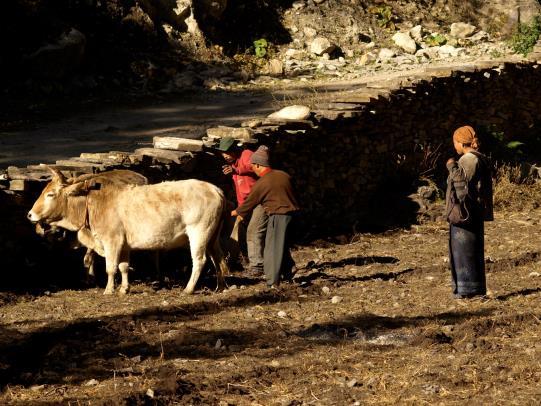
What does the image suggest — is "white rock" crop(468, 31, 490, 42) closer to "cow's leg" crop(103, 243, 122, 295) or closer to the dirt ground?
the dirt ground

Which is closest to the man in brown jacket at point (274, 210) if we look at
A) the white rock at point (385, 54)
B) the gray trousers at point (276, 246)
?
the gray trousers at point (276, 246)

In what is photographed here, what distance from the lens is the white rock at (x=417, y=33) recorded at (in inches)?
1120

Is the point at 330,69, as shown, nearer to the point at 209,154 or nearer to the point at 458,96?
the point at 458,96

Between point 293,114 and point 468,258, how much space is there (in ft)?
16.5

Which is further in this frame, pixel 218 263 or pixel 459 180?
pixel 218 263

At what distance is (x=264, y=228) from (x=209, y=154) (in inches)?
55.0

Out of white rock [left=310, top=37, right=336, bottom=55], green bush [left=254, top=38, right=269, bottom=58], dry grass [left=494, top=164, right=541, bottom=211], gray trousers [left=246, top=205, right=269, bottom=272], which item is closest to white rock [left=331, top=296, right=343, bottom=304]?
gray trousers [left=246, top=205, right=269, bottom=272]

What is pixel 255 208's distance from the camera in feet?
40.9

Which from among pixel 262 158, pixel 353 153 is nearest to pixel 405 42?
pixel 353 153

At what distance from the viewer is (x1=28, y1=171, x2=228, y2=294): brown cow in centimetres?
1121

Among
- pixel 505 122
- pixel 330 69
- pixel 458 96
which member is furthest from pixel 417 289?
pixel 330 69

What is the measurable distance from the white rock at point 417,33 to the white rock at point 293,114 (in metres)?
14.0

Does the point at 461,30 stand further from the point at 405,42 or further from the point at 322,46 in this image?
the point at 322,46

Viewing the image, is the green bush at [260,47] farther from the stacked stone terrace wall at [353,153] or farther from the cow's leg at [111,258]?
the cow's leg at [111,258]
